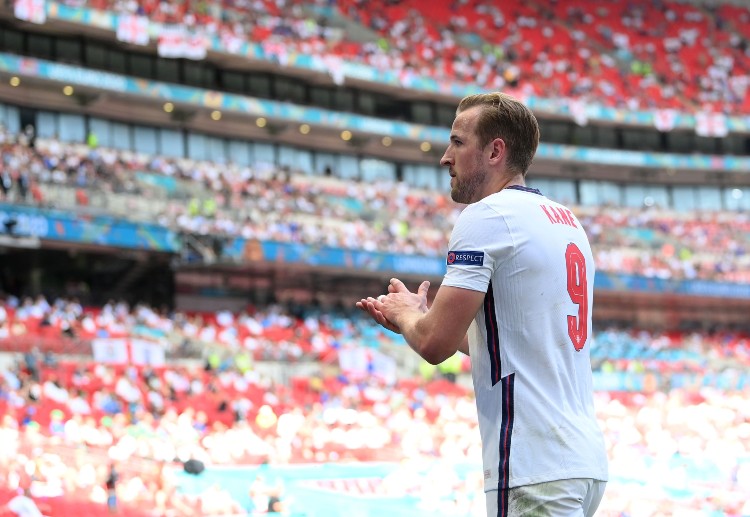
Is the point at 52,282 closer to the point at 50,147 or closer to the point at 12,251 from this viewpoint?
the point at 12,251

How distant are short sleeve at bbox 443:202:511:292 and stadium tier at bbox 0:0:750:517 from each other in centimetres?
945

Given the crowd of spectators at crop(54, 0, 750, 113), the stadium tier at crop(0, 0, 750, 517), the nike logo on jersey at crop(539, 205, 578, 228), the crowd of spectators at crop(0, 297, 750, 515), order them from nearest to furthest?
the nike logo on jersey at crop(539, 205, 578, 228) → the crowd of spectators at crop(0, 297, 750, 515) → the stadium tier at crop(0, 0, 750, 517) → the crowd of spectators at crop(54, 0, 750, 113)

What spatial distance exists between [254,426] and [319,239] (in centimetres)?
1485

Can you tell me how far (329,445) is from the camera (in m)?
21.3

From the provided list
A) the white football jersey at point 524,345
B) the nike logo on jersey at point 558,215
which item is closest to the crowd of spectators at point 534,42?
the nike logo on jersey at point 558,215

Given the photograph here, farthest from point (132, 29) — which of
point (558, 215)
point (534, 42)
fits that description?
point (558, 215)

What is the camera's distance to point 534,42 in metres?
52.6

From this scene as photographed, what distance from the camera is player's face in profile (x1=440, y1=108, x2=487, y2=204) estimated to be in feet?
11.0

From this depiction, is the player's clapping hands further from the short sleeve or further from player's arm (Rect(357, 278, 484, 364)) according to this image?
the short sleeve

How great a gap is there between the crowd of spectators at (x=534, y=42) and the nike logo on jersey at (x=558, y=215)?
1430 inches

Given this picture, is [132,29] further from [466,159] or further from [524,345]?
[524,345]

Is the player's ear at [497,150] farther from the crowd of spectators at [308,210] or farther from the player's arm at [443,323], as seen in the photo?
the crowd of spectators at [308,210]

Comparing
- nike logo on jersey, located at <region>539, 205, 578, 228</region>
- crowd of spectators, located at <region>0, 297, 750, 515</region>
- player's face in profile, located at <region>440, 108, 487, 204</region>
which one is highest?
player's face in profile, located at <region>440, 108, 487, 204</region>

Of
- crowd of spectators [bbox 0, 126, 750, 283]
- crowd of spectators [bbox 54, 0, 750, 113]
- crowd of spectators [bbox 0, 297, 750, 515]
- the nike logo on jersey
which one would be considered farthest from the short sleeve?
crowd of spectators [bbox 54, 0, 750, 113]
